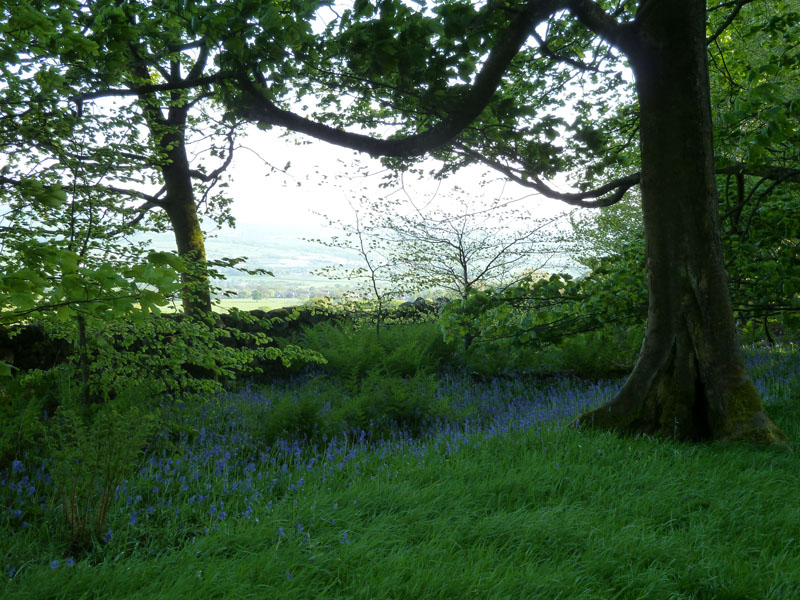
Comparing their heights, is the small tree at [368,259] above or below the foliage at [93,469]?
above

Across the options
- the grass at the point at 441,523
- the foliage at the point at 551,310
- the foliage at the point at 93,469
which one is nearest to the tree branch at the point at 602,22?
the foliage at the point at 551,310

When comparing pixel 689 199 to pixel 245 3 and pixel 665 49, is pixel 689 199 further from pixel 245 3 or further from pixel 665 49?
pixel 245 3

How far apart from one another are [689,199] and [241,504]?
4.71 meters

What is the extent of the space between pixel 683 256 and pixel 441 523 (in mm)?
3499

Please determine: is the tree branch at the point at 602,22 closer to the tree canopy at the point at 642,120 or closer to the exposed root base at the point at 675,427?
the tree canopy at the point at 642,120

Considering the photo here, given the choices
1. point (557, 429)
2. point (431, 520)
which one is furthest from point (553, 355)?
point (431, 520)

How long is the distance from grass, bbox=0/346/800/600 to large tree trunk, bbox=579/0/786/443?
43 cm

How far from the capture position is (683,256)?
501cm

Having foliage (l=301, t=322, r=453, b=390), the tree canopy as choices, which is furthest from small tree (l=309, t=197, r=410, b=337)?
the tree canopy

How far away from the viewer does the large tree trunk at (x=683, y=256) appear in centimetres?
494

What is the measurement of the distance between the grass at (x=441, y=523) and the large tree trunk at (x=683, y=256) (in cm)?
43

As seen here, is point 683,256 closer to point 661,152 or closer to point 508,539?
point 661,152

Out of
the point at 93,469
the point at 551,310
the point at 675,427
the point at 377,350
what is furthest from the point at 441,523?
the point at 377,350

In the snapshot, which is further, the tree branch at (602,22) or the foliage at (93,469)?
the tree branch at (602,22)
